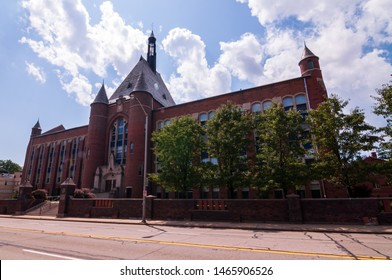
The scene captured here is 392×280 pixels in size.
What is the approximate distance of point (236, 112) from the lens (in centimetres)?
2184

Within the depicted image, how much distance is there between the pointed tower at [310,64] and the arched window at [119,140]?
29.8 metres

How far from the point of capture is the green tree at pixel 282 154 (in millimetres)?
17453

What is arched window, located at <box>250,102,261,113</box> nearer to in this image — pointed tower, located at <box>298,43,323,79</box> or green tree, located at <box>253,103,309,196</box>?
pointed tower, located at <box>298,43,323,79</box>

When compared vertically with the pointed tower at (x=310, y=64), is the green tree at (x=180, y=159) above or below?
below

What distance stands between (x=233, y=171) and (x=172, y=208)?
637 centimetres

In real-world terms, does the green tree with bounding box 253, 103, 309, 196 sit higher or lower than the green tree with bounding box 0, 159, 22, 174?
lower

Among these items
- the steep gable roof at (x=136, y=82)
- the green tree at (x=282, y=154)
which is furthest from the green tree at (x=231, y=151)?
the steep gable roof at (x=136, y=82)

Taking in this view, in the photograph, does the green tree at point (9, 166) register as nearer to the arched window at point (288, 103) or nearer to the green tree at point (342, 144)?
the arched window at point (288, 103)

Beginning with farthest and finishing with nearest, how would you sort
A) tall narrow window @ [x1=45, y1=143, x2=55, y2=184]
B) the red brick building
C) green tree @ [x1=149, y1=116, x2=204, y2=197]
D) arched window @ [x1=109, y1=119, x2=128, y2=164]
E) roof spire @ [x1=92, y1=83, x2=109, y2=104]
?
1. tall narrow window @ [x1=45, y1=143, x2=55, y2=184]
2. roof spire @ [x1=92, y1=83, x2=109, y2=104]
3. arched window @ [x1=109, y1=119, x2=128, y2=164]
4. the red brick building
5. green tree @ [x1=149, y1=116, x2=204, y2=197]

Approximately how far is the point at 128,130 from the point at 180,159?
18.5 metres

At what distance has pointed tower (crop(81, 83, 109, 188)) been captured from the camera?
38906 mm

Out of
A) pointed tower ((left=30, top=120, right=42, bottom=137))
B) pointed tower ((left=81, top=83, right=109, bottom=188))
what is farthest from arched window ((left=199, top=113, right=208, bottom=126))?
pointed tower ((left=30, top=120, right=42, bottom=137))

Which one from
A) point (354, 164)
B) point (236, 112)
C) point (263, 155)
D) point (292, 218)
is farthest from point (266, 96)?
point (292, 218)

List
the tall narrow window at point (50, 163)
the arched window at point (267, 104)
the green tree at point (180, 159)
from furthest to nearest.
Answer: the tall narrow window at point (50, 163), the arched window at point (267, 104), the green tree at point (180, 159)
